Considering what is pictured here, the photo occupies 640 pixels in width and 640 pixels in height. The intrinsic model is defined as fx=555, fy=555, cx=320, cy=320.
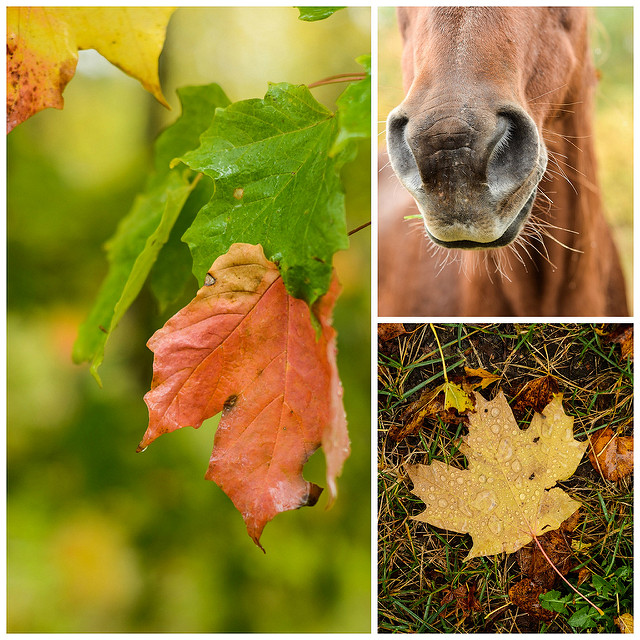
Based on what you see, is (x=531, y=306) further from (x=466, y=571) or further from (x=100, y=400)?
(x=100, y=400)

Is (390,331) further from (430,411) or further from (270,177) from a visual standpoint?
(270,177)

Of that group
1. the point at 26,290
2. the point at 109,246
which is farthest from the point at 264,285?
the point at 26,290

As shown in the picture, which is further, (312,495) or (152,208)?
(152,208)

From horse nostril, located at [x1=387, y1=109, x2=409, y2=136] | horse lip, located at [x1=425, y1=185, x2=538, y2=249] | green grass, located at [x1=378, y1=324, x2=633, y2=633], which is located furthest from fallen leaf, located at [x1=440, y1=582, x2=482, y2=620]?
horse nostril, located at [x1=387, y1=109, x2=409, y2=136]

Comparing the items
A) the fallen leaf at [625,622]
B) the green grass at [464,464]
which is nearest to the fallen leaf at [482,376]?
the green grass at [464,464]

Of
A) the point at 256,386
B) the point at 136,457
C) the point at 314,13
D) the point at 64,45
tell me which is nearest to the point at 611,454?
the point at 256,386

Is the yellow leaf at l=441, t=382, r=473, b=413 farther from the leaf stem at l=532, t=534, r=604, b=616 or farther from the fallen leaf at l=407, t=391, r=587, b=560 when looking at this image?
the leaf stem at l=532, t=534, r=604, b=616
